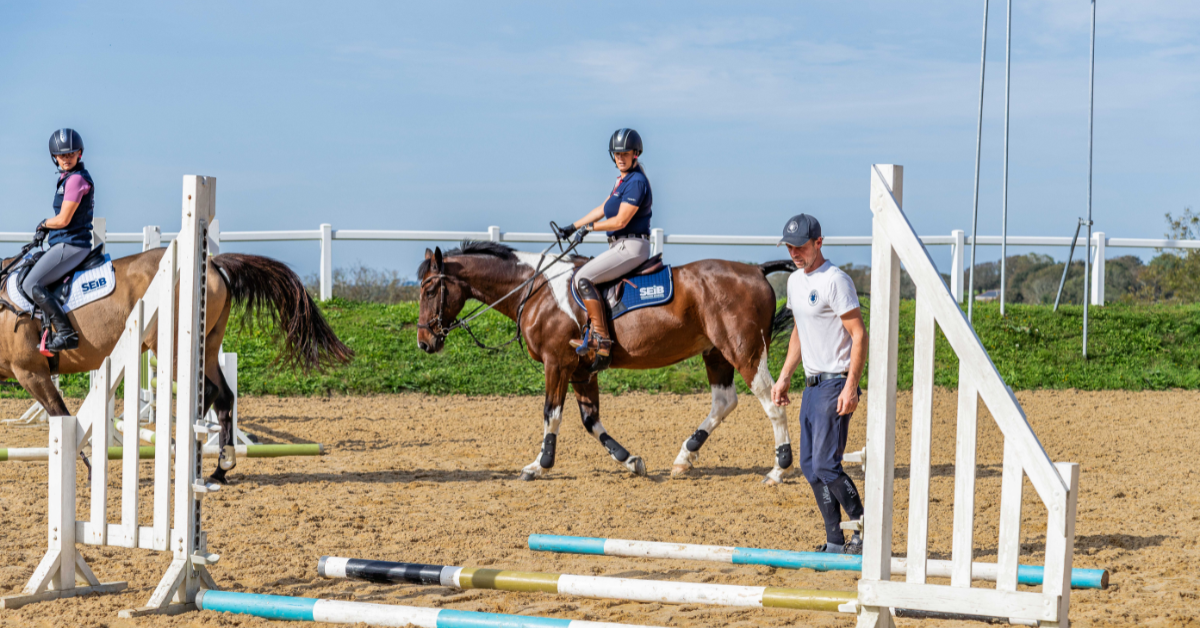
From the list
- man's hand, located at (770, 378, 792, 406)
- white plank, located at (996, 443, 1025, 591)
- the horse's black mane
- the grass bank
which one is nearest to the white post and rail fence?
the grass bank

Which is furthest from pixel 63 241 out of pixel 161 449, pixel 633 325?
pixel 633 325

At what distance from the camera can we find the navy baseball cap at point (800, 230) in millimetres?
4855

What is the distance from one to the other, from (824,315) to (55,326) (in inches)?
224

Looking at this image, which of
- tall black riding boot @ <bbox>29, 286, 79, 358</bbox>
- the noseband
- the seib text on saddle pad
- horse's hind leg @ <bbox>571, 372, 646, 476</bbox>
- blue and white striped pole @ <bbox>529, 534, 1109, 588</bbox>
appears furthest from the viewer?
the noseband

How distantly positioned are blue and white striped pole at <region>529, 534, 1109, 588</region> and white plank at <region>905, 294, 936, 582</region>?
2.29ft

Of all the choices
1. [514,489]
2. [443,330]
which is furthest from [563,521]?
[443,330]

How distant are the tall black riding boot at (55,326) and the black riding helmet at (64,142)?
1.10m

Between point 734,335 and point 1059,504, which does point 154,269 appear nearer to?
point 734,335

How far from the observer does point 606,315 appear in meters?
8.07

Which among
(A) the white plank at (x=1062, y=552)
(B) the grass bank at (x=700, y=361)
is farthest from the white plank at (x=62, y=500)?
(B) the grass bank at (x=700, y=361)

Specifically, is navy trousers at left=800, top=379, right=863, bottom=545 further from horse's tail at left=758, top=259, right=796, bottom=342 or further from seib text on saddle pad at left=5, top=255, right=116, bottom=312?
seib text on saddle pad at left=5, top=255, right=116, bottom=312

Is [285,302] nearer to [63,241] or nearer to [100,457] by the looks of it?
[63,241]

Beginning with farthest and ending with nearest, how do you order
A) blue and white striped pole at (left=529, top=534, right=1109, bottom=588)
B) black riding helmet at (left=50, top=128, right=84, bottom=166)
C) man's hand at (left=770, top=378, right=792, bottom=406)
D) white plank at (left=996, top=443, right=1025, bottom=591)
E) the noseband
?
1. the noseband
2. black riding helmet at (left=50, top=128, right=84, bottom=166)
3. man's hand at (left=770, top=378, right=792, bottom=406)
4. blue and white striped pole at (left=529, top=534, right=1109, bottom=588)
5. white plank at (left=996, top=443, right=1025, bottom=591)

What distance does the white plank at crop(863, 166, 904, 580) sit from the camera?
3344mm
